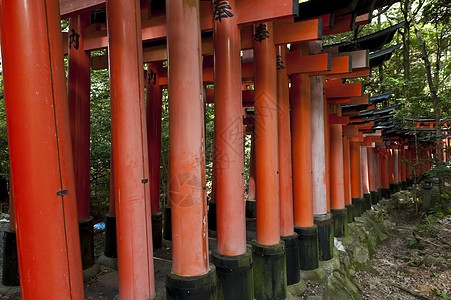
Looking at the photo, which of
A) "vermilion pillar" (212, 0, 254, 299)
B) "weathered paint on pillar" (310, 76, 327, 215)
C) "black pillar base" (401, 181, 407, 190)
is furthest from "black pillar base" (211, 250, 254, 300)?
"black pillar base" (401, 181, 407, 190)

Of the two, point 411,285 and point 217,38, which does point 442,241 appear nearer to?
point 411,285

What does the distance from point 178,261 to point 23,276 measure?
1.48 meters

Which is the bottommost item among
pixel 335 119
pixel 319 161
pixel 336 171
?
pixel 336 171

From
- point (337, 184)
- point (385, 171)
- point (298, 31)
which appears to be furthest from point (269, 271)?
point (385, 171)

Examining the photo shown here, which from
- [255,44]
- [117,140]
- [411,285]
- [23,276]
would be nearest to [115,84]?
[117,140]

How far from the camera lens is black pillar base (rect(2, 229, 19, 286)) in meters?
4.38

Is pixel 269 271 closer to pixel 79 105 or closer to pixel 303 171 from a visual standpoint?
pixel 303 171

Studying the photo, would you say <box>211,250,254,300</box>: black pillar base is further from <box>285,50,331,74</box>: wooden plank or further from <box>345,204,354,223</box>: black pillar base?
<box>345,204,354,223</box>: black pillar base

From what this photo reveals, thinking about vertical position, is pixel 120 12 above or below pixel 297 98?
above

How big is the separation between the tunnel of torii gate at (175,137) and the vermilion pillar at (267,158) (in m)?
0.02

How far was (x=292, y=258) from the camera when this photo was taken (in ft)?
17.8

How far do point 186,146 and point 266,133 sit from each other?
5.54 feet

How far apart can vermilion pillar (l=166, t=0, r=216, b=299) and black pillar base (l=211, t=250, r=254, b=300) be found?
2.18 ft

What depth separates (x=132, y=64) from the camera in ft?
10.3
